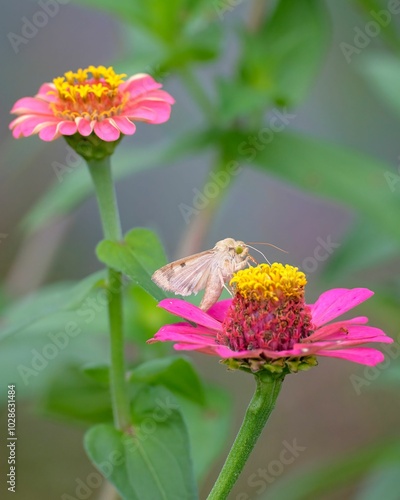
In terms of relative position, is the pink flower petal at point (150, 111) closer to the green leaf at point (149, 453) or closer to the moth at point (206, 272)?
the moth at point (206, 272)

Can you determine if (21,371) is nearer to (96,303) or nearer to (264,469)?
Result: (96,303)

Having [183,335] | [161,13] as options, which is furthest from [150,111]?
[161,13]

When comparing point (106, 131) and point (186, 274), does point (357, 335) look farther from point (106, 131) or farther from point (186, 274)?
point (106, 131)

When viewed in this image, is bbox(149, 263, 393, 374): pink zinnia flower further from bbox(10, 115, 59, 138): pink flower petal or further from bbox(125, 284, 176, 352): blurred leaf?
bbox(125, 284, 176, 352): blurred leaf

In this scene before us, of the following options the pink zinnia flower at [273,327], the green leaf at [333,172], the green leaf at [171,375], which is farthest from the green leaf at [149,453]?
the green leaf at [333,172]

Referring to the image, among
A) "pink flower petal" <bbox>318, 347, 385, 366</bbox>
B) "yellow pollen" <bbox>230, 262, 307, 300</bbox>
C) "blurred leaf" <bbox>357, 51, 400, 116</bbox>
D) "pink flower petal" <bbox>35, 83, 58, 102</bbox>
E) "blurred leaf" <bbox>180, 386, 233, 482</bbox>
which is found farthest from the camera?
"blurred leaf" <bbox>357, 51, 400, 116</bbox>

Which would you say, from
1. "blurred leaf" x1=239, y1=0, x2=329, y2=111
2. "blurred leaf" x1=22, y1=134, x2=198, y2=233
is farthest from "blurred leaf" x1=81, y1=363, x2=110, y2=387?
"blurred leaf" x1=239, y1=0, x2=329, y2=111

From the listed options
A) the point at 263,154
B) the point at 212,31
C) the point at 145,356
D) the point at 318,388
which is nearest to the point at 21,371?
the point at 145,356
